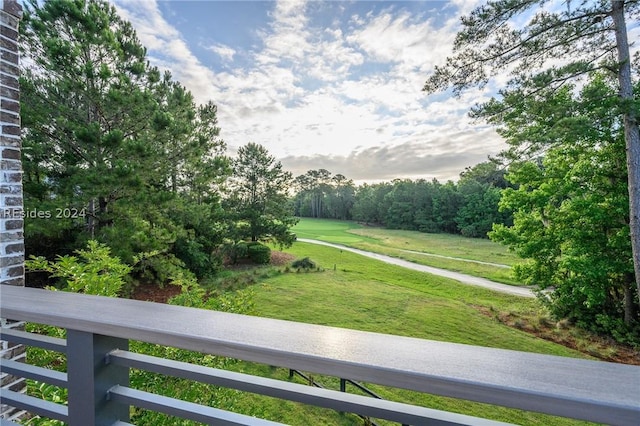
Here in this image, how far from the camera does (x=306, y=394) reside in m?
0.52

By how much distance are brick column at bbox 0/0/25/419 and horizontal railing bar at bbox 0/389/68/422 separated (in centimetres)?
76

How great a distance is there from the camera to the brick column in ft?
4.40

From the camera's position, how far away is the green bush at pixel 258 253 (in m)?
12.1

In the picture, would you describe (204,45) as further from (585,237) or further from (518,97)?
(585,237)

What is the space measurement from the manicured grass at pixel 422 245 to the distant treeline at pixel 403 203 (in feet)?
3.45

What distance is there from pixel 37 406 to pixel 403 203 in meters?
27.0

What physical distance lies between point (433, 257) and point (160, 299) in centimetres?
1381

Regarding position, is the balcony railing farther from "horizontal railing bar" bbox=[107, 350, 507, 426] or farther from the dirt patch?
the dirt patch

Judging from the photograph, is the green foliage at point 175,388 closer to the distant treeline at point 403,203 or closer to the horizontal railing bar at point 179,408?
the horizontal railing bar at point 179,408

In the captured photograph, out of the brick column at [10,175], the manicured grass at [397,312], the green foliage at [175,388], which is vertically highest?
the brick column at [10,175]

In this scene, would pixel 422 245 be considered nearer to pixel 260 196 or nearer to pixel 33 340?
pixel 260 196

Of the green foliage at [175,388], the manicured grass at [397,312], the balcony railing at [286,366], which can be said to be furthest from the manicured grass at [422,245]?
the balcony railing at [286,366]

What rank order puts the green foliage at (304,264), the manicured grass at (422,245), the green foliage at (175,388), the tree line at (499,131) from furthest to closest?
the manicured grass at (422,245)
the green foliage at (304,264)
the tree line at (499,131)
the green foliage at (175,388)

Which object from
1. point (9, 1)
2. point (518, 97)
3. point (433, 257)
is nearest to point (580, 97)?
point (518, 97)
